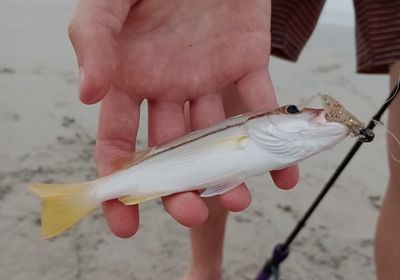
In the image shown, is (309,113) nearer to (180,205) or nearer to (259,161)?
(259,161)

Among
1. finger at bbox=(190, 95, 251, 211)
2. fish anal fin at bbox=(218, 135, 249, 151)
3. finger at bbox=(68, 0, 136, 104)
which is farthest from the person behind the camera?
finger at bbox=(190, 95, 251, 211)

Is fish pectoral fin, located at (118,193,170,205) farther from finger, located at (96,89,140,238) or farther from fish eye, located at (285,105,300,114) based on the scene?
fish eye, located at (285,105,300,114)

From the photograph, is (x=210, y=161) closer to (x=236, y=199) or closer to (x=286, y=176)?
(x=236, y=199)

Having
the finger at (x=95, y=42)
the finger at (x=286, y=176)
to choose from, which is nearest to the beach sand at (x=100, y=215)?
the finger at (x=286, y=176)

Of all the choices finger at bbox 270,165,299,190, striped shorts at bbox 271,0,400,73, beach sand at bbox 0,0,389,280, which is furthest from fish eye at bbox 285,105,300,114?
beach sand at bbox 0,0,389,280

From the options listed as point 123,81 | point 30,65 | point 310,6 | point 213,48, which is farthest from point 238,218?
point 30,65

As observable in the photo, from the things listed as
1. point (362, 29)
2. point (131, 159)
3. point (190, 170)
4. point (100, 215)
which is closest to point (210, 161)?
point (190, 170)

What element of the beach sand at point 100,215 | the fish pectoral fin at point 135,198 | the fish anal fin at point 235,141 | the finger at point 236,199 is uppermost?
the fish anal fin at point 235,141

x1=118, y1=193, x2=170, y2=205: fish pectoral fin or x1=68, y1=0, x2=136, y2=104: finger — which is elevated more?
x1=68, y1=0, x2=136, y2=104: finger

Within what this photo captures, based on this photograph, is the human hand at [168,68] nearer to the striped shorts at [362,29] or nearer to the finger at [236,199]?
the finger at [236,199]
